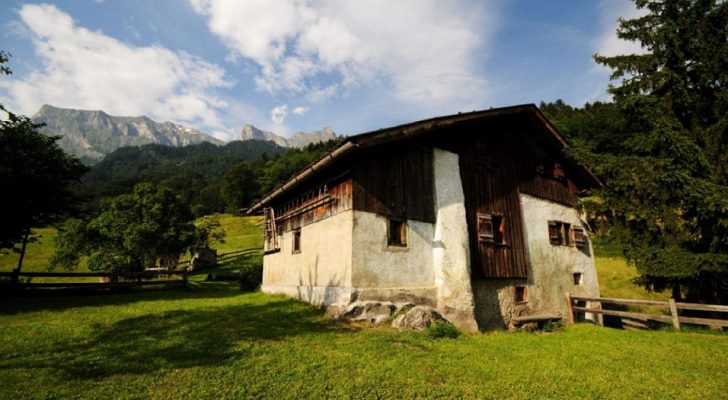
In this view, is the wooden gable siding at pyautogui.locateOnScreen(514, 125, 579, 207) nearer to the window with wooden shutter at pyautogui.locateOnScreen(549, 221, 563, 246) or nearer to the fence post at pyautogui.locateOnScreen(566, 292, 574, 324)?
the window with wooden shutter at pyautogui.locateOnScreen(549, 221, 563, 246)

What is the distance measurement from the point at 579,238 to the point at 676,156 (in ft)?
22.8

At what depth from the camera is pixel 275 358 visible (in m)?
7.73

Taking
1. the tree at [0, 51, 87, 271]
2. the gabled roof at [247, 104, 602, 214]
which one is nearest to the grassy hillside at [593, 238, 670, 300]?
the gabled roof at [247, 104, 602, 214]

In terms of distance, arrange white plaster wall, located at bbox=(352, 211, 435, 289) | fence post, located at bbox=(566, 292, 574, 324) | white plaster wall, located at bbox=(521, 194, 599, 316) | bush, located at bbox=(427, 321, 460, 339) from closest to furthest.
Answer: bush, located at bbox=(427, 321, 460, 339) → white plaster wall, located at bbox=(352, 211, 435, 289) → white plaster wall, located at bbox=(521, 194, 599, 316) → fence post, located at bbox=(566, 292, 574, 324)

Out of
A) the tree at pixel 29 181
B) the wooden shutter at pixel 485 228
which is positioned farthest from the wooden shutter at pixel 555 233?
the tree at pixel 29 181

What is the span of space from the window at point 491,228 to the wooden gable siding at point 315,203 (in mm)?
6280

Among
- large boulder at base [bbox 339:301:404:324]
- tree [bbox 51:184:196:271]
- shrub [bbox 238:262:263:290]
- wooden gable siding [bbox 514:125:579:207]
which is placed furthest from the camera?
tree [bbox 51:184:196:271]

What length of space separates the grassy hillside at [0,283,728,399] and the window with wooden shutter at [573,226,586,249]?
7.34m

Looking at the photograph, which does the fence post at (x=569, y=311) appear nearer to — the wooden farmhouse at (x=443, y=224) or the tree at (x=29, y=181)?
the wooden farmhouse at (x=443, y=224)

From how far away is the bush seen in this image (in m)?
10.6

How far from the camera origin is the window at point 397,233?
1300cm

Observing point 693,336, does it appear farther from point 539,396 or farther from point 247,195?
point 247,195

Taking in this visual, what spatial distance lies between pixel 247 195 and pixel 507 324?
3617 inches

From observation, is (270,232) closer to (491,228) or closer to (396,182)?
(396,182)
